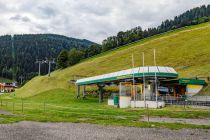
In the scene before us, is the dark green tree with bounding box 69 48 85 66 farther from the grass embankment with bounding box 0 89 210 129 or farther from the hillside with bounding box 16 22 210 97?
the grass embankment with bounding box 0 89 210 129

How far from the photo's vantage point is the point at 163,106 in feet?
159

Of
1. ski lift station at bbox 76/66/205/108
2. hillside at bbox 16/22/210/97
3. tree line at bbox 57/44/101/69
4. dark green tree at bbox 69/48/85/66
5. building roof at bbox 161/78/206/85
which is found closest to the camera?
ski lift station at bbox 76/66/205/108

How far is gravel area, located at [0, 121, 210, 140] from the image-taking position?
21.9 m

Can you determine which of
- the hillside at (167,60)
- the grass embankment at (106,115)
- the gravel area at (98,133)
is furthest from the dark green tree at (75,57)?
the gravel area at (98,133)

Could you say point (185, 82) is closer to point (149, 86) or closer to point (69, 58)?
point (149, 86)

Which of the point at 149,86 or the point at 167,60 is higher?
the point at 167,60

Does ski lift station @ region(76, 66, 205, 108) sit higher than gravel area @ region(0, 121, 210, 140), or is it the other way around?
ski lift station @ region(76, 66, 205, 108)

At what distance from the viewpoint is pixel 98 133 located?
23781 mm

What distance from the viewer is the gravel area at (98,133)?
2188cm

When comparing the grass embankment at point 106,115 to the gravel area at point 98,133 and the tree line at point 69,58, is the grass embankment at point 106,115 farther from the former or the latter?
the tree line at point 69,58

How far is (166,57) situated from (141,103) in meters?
58.3

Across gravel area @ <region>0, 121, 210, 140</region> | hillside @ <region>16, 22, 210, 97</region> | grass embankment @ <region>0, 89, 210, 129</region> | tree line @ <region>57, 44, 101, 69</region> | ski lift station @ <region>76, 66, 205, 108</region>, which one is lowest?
gravel area @ <region>0, 121, 210, 140</region>

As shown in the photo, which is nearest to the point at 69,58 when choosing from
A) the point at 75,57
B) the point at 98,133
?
the point at 75,57

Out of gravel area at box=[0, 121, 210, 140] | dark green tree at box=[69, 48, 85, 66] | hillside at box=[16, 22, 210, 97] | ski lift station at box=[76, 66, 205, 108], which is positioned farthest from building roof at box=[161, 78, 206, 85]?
dark green tree at box=[69, 48, 85, 66]
